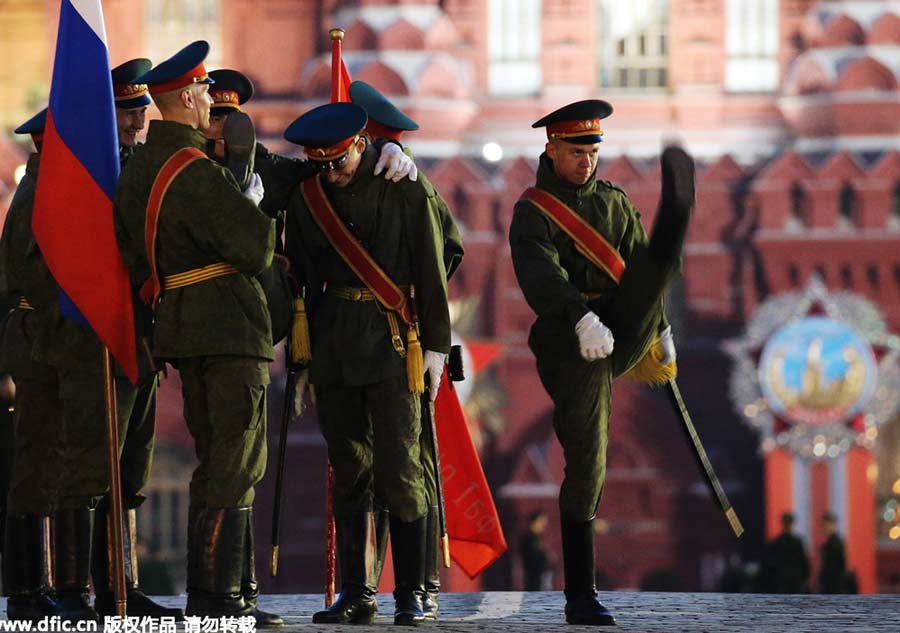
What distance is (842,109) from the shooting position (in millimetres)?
25141

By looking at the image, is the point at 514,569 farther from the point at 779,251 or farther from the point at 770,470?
the point at 779,251

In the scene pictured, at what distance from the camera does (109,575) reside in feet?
25.4

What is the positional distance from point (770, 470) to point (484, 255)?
12.2 ft

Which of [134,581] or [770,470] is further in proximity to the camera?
[770,470]

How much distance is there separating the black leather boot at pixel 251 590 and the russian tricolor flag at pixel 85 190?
646 mm

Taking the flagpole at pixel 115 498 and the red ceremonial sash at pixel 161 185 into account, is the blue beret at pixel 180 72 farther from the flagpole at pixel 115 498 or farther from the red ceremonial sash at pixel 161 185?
the flagpole at pixel 115 498

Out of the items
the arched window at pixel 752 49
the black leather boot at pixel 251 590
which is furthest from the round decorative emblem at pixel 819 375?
the black leather boot at pixel 251 590

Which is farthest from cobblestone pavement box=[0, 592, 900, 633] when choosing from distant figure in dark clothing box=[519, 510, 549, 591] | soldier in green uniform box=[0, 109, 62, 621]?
distant figure in dark clothing box=[519, 510, 549, 591]

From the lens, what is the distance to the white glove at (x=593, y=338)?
7.80 m

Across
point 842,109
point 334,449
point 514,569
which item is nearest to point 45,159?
point 334,449

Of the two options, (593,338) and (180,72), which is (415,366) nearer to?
(593,338)

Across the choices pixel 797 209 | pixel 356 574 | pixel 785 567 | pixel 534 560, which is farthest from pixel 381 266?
pixel 797 209

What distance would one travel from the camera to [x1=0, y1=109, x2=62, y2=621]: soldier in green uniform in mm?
7656

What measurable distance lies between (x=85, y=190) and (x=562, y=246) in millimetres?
1701
